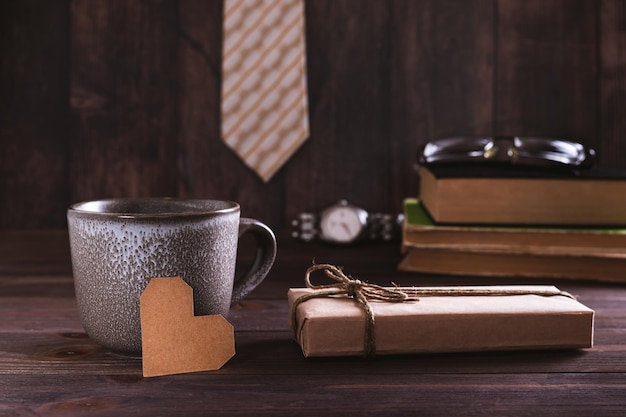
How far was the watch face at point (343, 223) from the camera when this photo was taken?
3.58 ft

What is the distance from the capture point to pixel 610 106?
1267 mm

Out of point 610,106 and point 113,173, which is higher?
point 610,106

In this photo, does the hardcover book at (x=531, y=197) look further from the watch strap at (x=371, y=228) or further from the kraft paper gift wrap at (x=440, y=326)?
the kraft paper gift wrap at (x=440, y=326)

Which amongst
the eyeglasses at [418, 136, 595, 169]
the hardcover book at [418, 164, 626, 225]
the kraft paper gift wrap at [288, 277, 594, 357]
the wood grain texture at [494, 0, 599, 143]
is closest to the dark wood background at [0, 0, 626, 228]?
the wood grain texture at [494, 0, 599, 143]

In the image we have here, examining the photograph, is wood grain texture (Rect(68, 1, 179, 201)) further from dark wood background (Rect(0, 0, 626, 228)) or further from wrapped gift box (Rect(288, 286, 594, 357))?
wrapped gift box (Rect(288, 286, 594, 357))

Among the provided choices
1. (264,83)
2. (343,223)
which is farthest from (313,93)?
(343,223)

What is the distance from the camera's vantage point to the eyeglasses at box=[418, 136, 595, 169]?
95 centimetres

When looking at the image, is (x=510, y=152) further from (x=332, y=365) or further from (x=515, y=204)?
(x=332, y=365)

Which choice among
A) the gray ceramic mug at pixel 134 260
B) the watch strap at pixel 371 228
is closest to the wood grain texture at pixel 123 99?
the watch strap at pixel 371 228

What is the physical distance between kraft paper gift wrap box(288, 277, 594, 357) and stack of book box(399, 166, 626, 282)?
0.31m

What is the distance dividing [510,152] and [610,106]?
1.30ft

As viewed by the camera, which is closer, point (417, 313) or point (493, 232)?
point (417, 313)

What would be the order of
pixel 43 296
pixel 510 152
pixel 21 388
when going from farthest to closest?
pixel 510 152
pixel 43 296
pixel 21 388

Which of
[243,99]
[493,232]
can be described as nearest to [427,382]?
[493,232]
